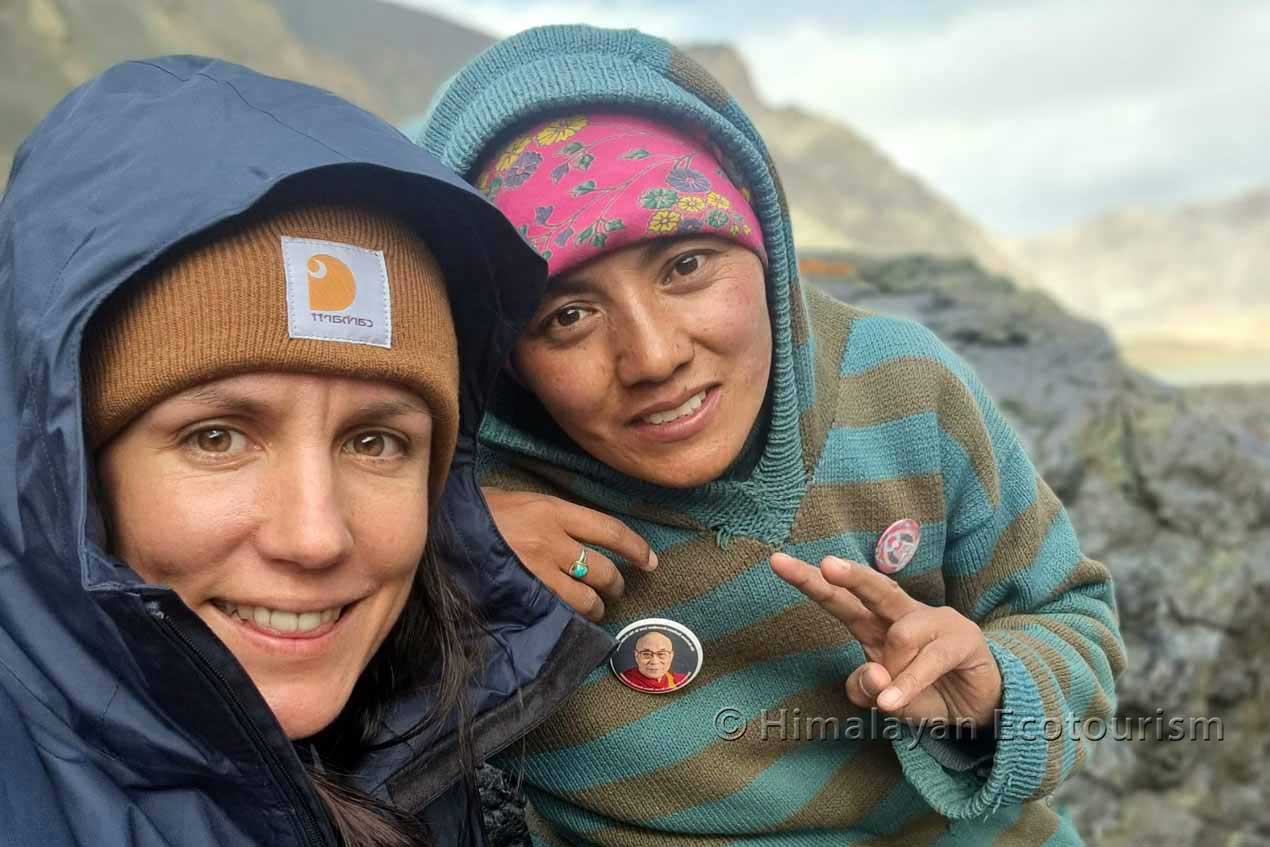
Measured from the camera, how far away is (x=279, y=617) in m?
1.68

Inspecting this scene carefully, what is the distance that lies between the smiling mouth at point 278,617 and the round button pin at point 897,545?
3.61 feet

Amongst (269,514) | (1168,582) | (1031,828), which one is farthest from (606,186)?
(1168,582)

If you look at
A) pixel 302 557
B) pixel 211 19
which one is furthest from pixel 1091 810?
pixel 211 19

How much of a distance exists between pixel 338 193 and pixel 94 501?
520 mm

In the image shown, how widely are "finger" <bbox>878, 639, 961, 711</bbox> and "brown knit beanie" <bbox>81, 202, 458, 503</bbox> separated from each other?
884mm

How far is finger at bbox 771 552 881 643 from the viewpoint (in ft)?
6.54

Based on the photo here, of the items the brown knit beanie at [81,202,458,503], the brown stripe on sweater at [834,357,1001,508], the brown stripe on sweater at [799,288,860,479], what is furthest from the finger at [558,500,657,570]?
the brown knit beanie at [81,202,458,503]

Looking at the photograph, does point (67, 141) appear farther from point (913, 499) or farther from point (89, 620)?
point (913, 499)

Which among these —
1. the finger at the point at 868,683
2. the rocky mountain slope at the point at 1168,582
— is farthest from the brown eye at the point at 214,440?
the rocky mountain slope at the point at 1168,582

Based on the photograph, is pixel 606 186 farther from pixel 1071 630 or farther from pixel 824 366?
pixel 1071 630

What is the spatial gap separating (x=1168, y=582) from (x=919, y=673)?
2.38 metres

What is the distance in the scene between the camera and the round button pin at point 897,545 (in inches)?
93.3

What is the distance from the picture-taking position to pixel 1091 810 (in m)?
A: 3.88

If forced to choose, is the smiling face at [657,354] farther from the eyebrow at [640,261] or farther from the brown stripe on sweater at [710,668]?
the brown stripe on sweater at [710,668]
